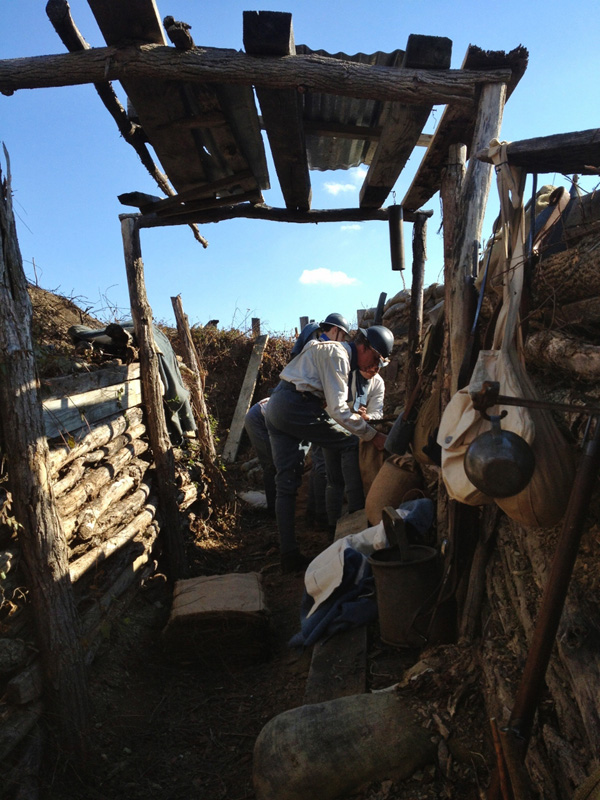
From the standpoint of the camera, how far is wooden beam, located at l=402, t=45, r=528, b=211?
3.38 metres

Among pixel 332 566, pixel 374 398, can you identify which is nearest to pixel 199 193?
pixel 374 398

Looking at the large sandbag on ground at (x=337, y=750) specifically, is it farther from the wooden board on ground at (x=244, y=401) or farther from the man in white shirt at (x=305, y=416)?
the wooden board on ground at (x=244, y=401)

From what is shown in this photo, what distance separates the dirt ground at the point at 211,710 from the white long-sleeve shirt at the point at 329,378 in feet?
5.04

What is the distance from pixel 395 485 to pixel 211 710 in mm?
2024

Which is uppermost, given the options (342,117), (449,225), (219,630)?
(342,117)

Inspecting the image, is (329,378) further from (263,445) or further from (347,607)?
(263,445)

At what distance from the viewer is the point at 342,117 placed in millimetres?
4277

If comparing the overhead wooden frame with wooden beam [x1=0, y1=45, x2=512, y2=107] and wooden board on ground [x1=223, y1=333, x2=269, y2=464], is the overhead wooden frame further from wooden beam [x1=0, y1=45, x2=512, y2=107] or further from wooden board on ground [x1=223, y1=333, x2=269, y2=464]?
wooden board on ground [x1=223, y1=333, x2=269, y2=464]

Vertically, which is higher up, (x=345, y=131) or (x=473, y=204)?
A: (x=345, y=131)

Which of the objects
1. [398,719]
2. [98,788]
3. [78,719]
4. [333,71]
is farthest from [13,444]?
[333,71]

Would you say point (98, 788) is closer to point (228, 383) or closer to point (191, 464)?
point (191, 464)

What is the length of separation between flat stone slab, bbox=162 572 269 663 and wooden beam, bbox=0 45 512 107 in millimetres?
3404

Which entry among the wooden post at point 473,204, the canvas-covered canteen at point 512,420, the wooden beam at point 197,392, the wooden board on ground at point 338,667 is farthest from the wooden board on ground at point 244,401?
the canvas-covered canteen at point 512,420

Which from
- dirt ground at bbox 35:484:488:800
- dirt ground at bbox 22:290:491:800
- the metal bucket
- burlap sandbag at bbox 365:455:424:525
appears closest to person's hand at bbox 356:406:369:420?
burlap sandbag at bbox 365:455:424:525
